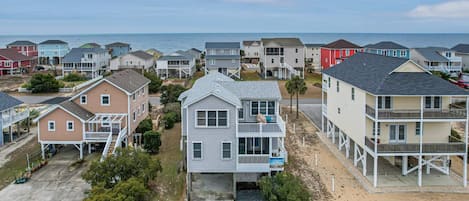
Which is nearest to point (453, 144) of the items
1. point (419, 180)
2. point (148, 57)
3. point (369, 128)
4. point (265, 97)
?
point (419, 180)

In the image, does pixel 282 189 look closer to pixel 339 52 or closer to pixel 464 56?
pixel 339 52

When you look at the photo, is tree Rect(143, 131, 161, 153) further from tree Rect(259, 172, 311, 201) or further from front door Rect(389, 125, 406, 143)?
front door Rect(389, 125, 406, 143)

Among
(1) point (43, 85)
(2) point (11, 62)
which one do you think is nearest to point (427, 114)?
(1) point (43, 85)

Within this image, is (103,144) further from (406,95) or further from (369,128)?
(406,95)

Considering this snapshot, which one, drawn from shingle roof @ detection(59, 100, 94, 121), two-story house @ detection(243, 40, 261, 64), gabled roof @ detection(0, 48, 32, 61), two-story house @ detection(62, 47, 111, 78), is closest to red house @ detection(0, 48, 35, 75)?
gabled roof @ detection(0, 48, 32, 61)

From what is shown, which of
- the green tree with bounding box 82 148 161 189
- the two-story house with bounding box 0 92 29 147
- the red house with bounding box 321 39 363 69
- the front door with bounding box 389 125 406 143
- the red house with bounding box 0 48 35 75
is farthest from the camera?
the red house with bounding box 0 48 35 75
